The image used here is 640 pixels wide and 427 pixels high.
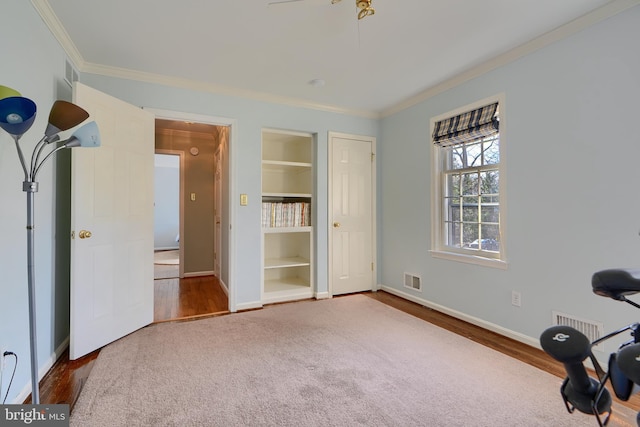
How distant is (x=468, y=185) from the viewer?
3.16 meters

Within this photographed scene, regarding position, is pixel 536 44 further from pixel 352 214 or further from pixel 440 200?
pixel 352 214

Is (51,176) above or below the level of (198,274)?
above

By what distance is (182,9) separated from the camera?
2.05 m

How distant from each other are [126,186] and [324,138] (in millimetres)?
2290

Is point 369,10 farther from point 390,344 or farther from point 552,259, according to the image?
point 390,344

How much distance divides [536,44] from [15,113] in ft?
11.1

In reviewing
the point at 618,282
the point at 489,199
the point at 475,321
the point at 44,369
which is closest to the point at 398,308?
the point at 475,321

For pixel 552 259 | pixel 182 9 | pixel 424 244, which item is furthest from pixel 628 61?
pixel 182 9

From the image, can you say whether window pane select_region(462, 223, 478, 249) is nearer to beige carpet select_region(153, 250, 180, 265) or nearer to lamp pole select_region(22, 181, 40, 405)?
lamp pole select_region(22, 181, 40, 405)

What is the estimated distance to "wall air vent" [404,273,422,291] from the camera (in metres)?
3.65

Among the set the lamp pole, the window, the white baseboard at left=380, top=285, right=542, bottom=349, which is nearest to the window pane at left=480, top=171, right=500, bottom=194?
the window

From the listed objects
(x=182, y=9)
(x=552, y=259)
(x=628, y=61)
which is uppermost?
(x=182, y=9)

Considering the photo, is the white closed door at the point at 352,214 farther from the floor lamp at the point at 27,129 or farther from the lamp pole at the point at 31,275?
the lamp pole at the point at 31,275

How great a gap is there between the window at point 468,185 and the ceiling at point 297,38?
0.52 metres
